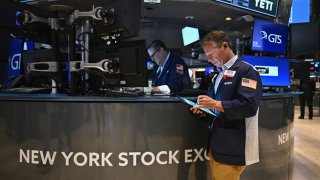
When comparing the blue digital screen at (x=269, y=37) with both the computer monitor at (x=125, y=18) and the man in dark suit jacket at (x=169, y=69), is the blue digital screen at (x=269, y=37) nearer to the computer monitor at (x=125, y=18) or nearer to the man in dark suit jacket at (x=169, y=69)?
the man in dark suit jacket at (x=169, y=69)

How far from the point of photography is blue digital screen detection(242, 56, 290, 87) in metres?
4.08

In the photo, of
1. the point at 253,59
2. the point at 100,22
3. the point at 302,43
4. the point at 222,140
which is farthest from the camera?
the point at 302,43

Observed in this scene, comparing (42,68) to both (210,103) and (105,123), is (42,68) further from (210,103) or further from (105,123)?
(210,103)

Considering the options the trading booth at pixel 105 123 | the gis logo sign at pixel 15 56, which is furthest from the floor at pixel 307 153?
the gis logo sign at pixel 15 56

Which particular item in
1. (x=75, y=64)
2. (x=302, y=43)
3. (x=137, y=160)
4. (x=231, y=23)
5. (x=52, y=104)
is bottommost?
(x=137, y=160)

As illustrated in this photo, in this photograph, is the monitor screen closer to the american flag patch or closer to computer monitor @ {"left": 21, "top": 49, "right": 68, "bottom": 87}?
computer monitor @ {"left": 21, "top": 49, "right": 68, "bottom": 87}

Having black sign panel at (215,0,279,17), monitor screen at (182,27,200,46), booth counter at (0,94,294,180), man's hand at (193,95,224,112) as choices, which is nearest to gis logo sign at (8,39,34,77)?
booth counter at (0,94,294,180)

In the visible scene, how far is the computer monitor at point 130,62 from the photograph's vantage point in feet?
8.05

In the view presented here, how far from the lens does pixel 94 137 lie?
241 cm

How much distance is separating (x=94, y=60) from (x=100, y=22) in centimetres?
32

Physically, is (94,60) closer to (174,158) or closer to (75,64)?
(75,64)

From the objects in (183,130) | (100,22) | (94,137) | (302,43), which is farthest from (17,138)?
(302,43)

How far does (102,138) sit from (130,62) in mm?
601

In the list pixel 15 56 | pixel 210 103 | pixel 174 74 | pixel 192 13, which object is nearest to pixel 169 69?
pixel 174 74
